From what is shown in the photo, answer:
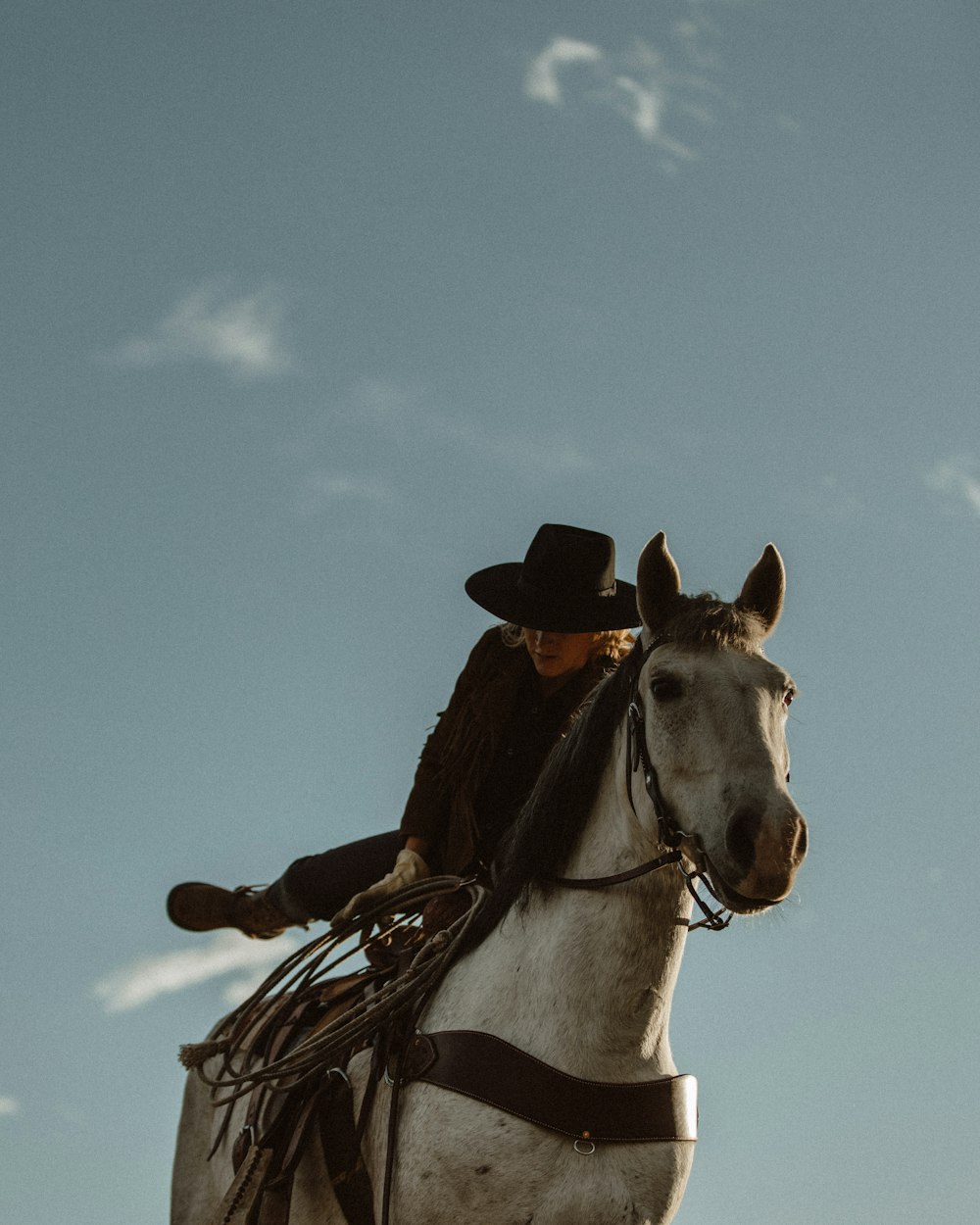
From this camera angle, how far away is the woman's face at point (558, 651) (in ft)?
20.4

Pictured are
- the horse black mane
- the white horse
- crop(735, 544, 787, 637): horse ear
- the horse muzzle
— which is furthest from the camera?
crop(735, 544, 787, 637): horse ear

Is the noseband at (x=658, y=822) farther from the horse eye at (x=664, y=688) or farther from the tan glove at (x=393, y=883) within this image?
the tan glove at (x=393, y=883)

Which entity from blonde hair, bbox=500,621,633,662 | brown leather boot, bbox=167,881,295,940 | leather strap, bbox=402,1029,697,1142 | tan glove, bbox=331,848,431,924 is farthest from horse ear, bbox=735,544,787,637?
brown leather boot, bbox=167,881,295,940

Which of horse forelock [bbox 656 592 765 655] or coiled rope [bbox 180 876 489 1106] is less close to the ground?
horse forelock [bbox 656 592 765 655]

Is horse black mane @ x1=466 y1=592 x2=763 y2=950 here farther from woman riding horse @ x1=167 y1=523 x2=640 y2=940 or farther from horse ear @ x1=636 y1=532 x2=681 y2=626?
woman riding horse @ x1=167 y1=523 x2=640 y2=940

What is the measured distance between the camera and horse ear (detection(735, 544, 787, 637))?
532 centimetres

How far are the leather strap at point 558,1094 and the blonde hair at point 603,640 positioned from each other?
80.3 inches

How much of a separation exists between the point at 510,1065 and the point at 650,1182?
63 cm

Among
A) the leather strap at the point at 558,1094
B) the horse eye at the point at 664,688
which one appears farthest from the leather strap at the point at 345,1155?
the horse eye at the point at 664,688

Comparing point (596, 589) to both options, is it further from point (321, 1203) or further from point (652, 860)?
point (321, 1203)

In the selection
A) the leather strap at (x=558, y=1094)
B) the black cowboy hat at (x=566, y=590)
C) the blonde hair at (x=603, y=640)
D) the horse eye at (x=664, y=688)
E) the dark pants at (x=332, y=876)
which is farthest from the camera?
the dark pants at (x=332, y=876)

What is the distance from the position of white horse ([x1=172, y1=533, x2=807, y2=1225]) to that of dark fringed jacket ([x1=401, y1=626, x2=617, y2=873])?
87 cm

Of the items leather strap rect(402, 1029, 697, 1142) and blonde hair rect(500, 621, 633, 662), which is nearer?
leather strap rect(402, 1029, 697, 1142)

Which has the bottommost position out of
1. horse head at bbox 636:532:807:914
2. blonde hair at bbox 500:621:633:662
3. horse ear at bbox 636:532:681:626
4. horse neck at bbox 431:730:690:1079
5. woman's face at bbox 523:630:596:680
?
horse neck at bbox 431:730:690:1079
